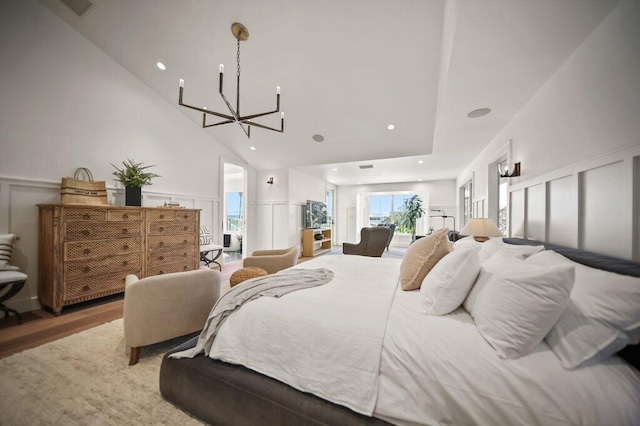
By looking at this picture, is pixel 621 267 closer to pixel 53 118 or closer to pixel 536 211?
pixel 536 211

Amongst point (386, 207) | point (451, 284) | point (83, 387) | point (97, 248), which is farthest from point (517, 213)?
point (386, 207)

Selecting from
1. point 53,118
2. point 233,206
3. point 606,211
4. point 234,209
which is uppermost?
point 53,118

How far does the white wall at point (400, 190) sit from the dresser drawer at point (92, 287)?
7131 mm

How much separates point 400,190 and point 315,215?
351 centimetres

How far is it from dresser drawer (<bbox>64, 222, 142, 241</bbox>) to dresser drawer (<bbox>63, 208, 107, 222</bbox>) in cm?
6

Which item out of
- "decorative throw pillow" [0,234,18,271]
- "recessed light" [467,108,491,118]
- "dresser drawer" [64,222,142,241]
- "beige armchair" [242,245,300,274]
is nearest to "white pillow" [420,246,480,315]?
"beige armchair" [242,245,300,274]

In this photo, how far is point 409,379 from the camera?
0.89m

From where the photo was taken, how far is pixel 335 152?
16.6 ft

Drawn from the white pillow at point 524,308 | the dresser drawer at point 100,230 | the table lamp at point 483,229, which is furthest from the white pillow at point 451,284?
the dresser drawer at point 100,230

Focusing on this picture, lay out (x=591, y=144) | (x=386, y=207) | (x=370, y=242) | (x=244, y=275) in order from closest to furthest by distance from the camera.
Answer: (x=591, y=144) < (x=244, y=275) < (x=370, y=242) < (x=386, y=207)

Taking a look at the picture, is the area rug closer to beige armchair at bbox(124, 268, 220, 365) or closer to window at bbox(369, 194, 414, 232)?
beige armchair at bbox(124, 268, 220, 365)

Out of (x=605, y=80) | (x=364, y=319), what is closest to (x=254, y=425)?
(x=364, y=319)

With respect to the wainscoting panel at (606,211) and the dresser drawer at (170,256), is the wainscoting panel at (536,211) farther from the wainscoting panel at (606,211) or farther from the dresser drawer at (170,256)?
the dresser drawer at (170,256)

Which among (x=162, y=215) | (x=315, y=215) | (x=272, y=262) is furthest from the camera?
(x=315, y=215)
